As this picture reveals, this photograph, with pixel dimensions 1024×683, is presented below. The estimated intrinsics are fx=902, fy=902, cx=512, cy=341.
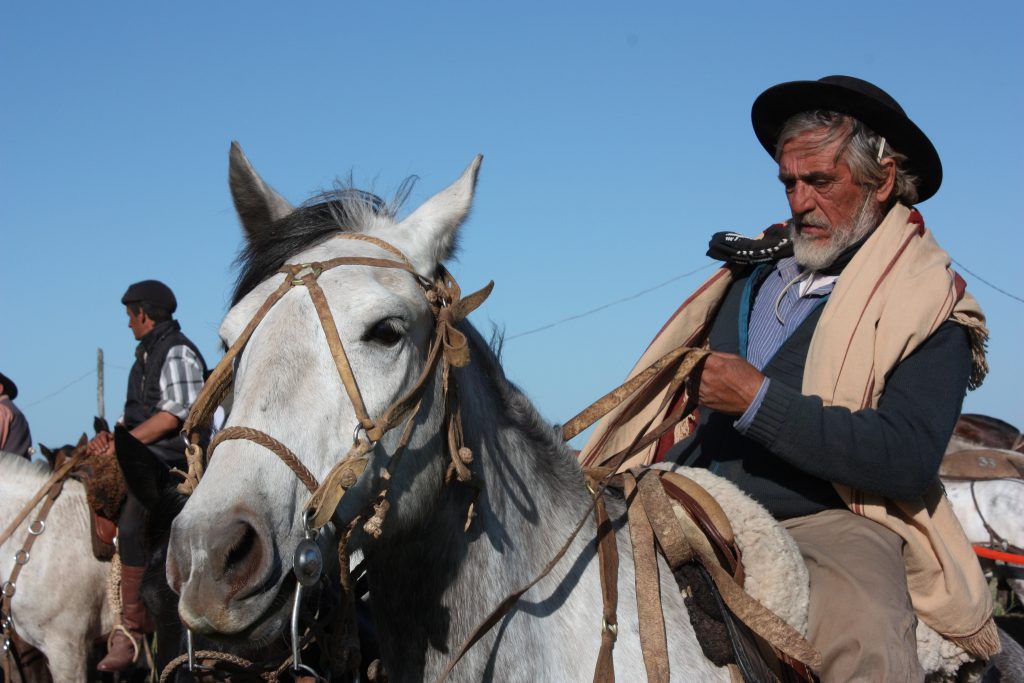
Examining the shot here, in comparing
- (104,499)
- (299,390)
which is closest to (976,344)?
(299,390)

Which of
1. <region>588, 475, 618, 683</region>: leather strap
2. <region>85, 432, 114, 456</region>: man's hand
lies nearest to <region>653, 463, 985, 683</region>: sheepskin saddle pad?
<region>588, 475, 618, 683</region>: leather strap

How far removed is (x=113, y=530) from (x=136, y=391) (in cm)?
142

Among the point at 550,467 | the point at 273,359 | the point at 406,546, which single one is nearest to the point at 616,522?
the point at 550,467

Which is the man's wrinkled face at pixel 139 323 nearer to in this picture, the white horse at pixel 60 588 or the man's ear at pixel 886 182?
the white horse at pixel 60 588

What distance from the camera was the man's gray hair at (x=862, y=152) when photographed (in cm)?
288

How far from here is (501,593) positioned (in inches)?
90.5

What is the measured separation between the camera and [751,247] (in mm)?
3260

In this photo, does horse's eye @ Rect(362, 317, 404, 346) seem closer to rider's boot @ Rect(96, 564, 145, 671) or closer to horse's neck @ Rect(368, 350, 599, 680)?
horse's neck @ Rect(368, 350, 599, 680)

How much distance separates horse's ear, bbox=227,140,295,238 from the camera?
2.62 m

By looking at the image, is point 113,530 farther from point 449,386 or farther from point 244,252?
point 449,386

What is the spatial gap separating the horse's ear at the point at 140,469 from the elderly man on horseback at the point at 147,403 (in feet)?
2.47

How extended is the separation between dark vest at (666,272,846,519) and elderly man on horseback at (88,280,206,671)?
4794mm

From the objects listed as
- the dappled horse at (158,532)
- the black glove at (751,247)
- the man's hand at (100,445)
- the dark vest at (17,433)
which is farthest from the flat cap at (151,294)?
the black glove at (751,247)

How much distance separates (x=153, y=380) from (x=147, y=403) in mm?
221
